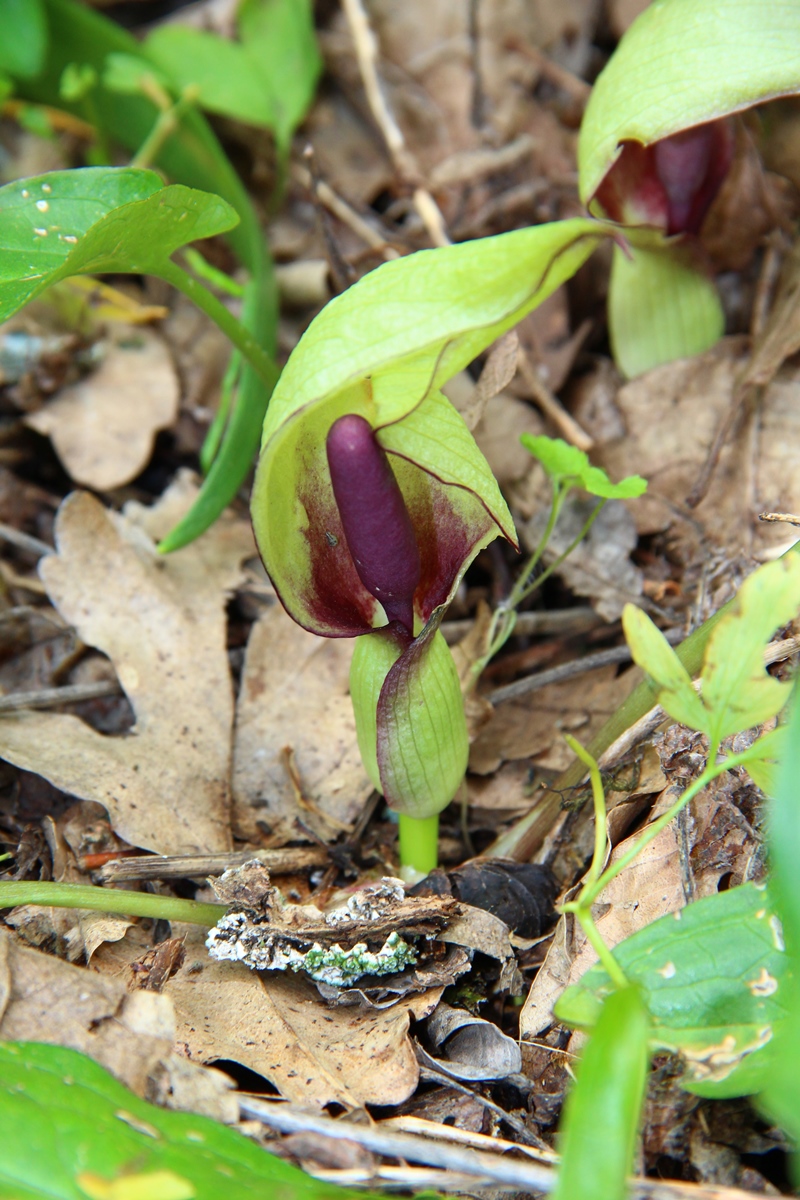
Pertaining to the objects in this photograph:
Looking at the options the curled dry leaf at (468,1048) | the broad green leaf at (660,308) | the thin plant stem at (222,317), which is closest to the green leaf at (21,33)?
the thin plant stem at (222,317)

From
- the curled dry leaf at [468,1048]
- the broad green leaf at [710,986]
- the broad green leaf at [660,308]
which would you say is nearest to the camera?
the broad green leaf at [710,986]

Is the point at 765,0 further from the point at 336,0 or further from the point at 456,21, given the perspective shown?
the point at 336,0

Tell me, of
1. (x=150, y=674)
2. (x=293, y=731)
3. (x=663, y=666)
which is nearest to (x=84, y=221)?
(x=150, y=674)

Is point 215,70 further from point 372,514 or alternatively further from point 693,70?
point 372,514

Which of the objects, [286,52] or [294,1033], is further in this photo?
[286,52]

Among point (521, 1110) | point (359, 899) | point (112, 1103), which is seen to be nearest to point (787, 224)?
point (359, 899)

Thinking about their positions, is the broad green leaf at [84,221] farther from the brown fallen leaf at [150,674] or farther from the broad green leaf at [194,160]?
the brown fallen leaf at [150,674]

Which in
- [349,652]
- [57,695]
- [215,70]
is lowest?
[57,695]
